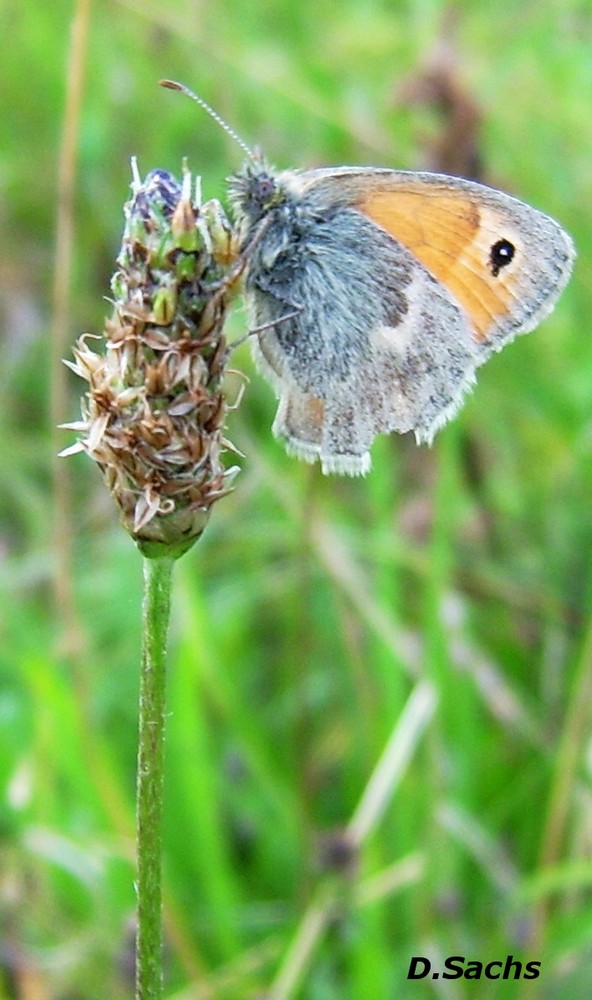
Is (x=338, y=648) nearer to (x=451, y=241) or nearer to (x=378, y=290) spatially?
(x=378, y=290)

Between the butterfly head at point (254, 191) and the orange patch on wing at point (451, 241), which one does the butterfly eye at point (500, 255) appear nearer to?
the orange patch on wing at point (451, 241)

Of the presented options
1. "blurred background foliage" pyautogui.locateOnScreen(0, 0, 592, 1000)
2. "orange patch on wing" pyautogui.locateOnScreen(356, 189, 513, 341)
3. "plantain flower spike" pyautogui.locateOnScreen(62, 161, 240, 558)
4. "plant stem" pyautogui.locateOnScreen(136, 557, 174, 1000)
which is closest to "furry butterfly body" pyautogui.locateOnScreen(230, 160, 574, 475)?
"orange patch on wing" pyautogui.locateOnScreen(356, 189, 513, 341)

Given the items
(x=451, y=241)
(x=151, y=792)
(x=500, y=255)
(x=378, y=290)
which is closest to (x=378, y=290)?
(x=378, y=290)

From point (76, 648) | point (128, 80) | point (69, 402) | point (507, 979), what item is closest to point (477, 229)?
point (76, 648)

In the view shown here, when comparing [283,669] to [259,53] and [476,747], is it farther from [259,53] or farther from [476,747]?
[259,53]

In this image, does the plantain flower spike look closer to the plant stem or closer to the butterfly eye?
the plant stem

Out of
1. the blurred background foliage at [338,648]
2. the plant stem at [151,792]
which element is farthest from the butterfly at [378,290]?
the plant stem at [151,792]
